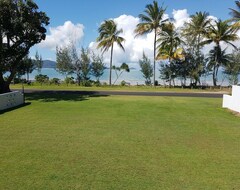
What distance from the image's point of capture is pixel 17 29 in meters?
22.3

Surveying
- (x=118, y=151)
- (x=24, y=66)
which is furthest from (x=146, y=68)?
(x=118, y=151)

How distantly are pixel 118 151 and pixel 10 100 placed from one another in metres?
12.2

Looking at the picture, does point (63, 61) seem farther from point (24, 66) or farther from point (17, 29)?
point (17, 29)

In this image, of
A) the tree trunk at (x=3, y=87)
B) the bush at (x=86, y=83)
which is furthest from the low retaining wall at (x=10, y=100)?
the bush at (x=86, y=83)

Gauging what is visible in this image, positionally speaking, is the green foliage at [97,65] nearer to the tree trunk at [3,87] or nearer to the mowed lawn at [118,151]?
the tree trunk at [3,87]

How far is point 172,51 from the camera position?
38.1 meters

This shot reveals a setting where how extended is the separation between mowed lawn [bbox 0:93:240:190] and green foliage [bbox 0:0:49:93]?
9.69 m

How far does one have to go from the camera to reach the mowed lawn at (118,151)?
6.62 m

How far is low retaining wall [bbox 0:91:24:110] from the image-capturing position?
1753 centimetres

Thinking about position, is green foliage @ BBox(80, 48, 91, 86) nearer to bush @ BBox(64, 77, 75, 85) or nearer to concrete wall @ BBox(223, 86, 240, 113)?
bush @ BBox(64, 77, 75, 85)

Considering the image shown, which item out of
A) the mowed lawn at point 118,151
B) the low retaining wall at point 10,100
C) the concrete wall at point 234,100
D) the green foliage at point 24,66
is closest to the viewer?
the mowed lawn at point 118,151

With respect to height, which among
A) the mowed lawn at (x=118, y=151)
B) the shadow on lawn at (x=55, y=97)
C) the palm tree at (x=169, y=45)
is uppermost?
the palm tree at (x=169, y=45)

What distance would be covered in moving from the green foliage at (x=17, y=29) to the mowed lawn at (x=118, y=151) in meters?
9.69

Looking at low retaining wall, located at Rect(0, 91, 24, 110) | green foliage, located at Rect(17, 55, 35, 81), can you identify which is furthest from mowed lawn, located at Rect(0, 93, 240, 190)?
green foliage, located at Rect(17, 55, 35, 81)
